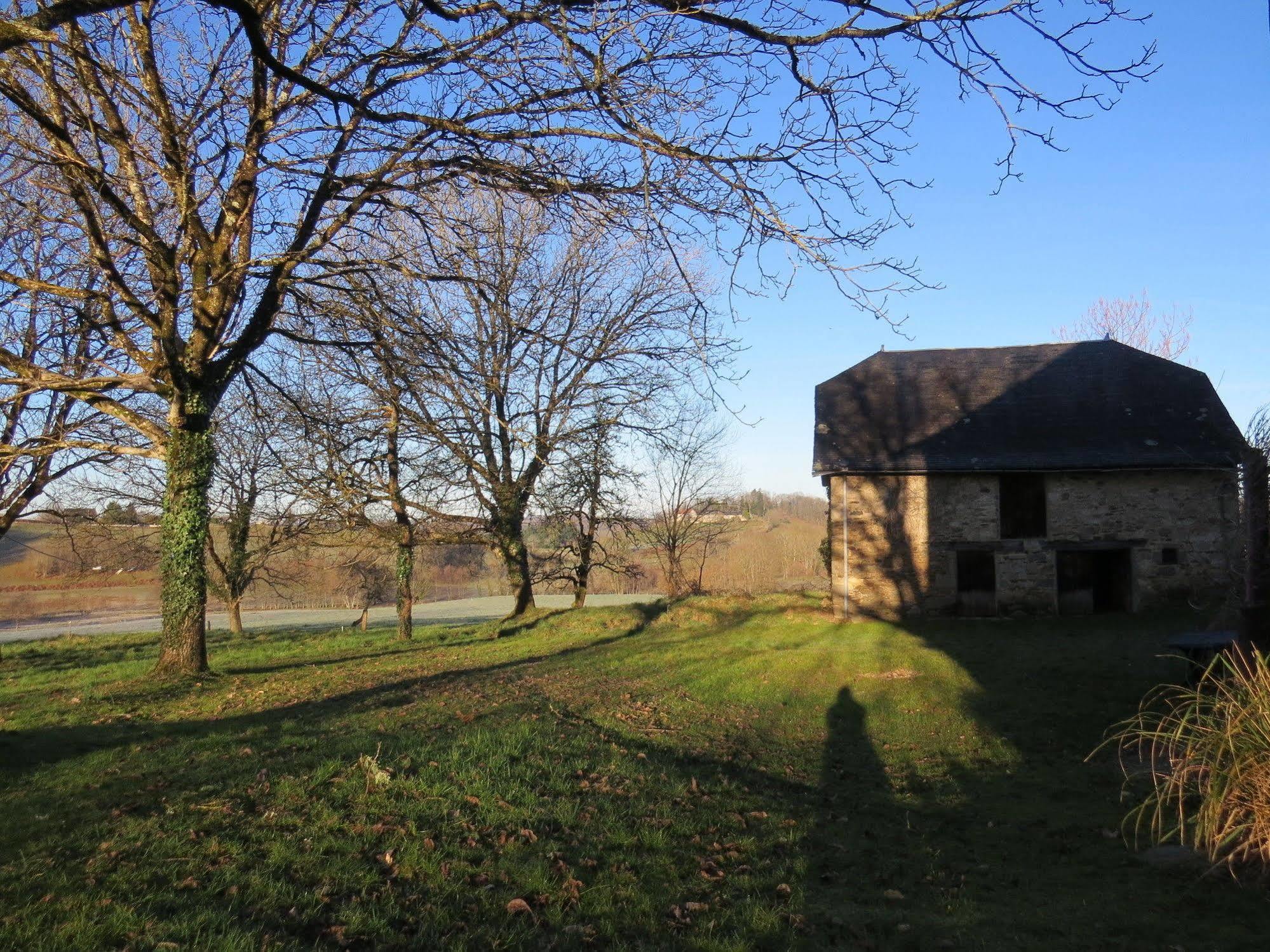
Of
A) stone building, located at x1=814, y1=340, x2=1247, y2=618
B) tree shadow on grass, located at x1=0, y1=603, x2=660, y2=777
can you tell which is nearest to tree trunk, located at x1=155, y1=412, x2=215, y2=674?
tree shadow on grass, located at x1=0, y1=603, x2=660, y2=777

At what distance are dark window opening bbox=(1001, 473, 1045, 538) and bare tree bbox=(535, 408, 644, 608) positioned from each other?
10967mm

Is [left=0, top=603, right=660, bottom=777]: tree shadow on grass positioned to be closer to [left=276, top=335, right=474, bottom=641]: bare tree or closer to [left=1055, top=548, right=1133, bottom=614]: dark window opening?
[left=276, top=335, right=474, bottom=641]: bare tree

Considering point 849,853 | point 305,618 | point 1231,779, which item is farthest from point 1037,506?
point 305,618

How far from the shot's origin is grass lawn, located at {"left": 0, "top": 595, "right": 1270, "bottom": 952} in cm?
422

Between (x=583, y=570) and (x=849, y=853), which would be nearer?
(x=849, y=853)

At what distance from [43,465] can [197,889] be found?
14.6 metres

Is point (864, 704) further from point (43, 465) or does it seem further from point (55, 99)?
point (43, 465)

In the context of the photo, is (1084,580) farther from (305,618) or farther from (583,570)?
(305,618)

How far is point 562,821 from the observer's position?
5844 mm

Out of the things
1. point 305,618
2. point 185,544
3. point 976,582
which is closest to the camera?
point 185,544

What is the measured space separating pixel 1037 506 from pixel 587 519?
579 inches

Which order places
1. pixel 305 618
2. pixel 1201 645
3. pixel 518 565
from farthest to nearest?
1. pixel 305 618
2. pixel 518 565
3. pixel 1201 645

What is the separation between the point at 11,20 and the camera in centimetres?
461

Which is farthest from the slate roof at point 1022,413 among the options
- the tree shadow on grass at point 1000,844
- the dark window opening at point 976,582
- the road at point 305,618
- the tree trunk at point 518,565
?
the road at point 305,618
